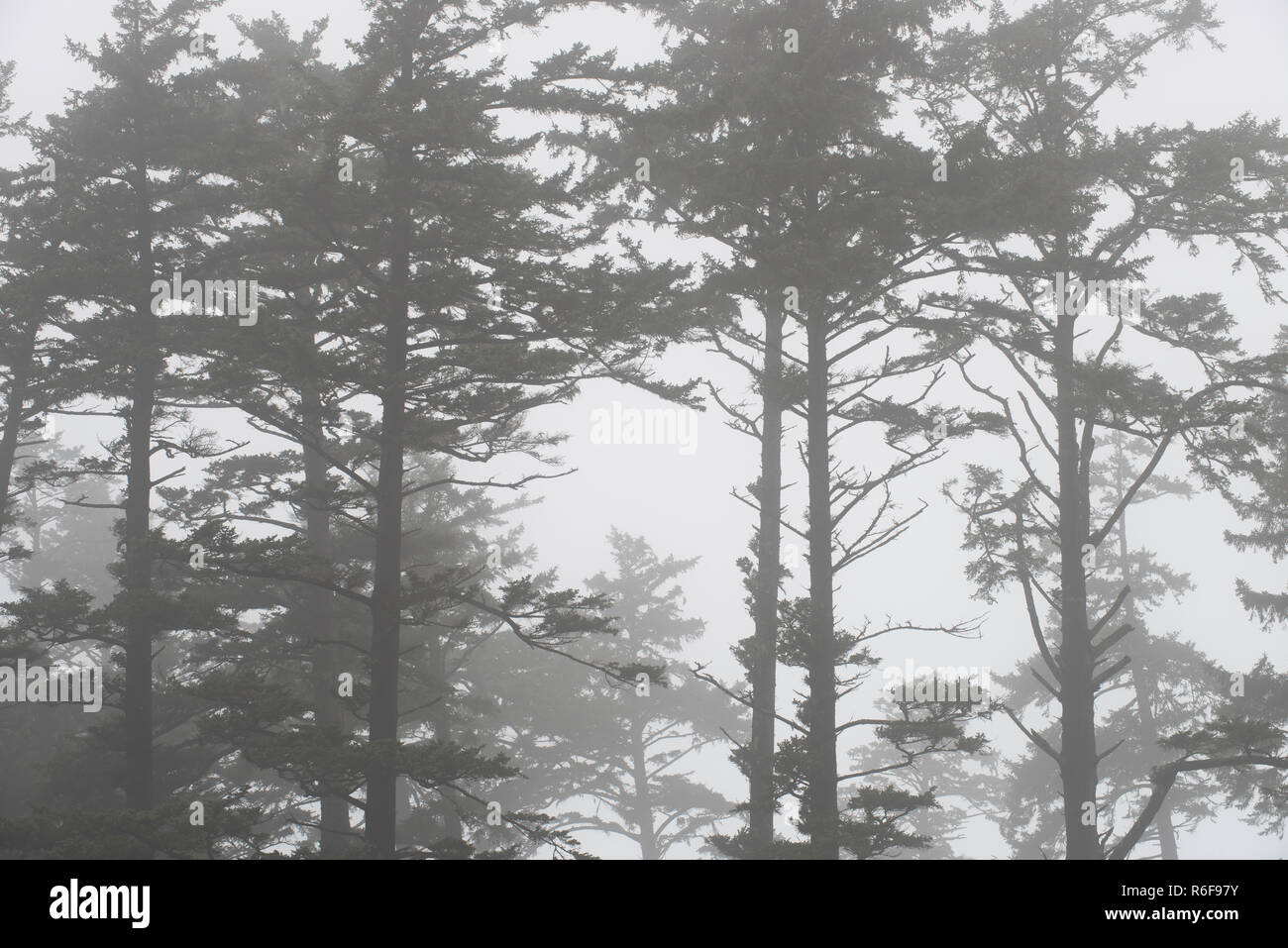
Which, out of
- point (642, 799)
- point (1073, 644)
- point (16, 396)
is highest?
point (16, 396)

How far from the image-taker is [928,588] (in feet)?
634

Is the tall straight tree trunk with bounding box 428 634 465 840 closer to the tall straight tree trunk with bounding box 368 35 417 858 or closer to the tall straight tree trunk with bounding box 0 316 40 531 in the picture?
the tall straight tree trunk with bounding box 0 316 40 531

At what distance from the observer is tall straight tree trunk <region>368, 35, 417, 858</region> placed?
1176 cm

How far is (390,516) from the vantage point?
12.9 m

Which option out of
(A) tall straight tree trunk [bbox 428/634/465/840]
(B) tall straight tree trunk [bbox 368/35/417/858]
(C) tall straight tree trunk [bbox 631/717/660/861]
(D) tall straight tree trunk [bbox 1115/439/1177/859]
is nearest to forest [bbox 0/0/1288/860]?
(B) tall straight tree trunk [bbox 368/35/417/858]

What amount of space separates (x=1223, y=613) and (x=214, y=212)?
5883 inches

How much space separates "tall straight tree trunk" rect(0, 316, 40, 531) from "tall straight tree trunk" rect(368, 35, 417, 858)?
23.6ft

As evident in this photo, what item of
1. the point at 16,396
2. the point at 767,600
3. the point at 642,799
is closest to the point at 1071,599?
the point at 767,600

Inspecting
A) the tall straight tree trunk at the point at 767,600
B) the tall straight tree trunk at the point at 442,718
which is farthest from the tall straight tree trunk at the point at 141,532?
the tall straight tree trunk at the point at 767,600

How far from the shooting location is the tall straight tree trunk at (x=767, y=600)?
12914 millimetres

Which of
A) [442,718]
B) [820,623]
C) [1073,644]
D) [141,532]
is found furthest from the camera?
[442,718]

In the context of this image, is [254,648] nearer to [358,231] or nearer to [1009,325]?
[358,231]

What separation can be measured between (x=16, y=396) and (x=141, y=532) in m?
5.38

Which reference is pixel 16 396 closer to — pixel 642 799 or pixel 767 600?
pixel 767 600
